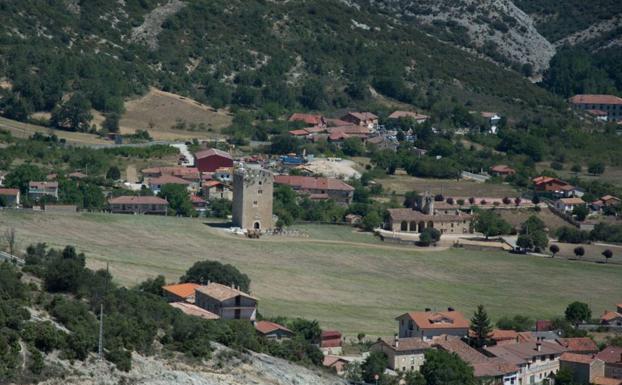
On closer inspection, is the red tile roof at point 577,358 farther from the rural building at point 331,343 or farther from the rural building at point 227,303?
the rural building at point 227,303

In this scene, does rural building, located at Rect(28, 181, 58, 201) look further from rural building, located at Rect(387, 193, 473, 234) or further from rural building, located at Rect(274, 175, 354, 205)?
rural building, located at Rect(387, 193, 473, 234)

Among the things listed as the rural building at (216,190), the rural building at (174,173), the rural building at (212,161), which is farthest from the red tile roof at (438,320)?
the rural building at (212,161)

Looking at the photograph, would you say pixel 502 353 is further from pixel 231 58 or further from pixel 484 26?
pixel 484 26

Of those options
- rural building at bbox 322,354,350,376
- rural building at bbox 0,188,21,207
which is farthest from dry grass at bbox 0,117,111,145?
rural building at bbox 322,354,350,376

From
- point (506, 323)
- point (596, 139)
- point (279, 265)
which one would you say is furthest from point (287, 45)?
point (506, 323)

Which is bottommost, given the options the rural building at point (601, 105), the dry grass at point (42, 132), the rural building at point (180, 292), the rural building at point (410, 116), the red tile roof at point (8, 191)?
the rural building at point (180, 292)

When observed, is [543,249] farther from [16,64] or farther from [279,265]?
[16,64]
